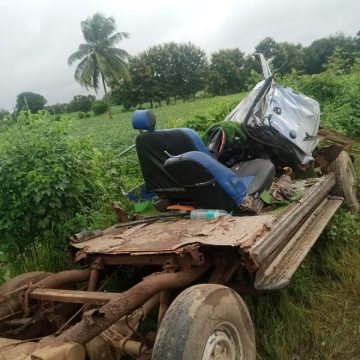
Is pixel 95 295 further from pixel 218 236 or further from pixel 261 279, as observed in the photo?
pixel 261 279

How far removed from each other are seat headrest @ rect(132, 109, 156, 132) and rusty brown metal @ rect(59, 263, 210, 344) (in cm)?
177

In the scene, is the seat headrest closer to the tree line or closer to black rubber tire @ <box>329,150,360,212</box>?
black rubber tire @ <box>329,150,360,212</box>

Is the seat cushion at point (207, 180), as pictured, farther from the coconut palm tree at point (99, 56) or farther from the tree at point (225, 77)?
the tree at point (225, 77)

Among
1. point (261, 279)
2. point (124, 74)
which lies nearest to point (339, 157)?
point (261, 279)

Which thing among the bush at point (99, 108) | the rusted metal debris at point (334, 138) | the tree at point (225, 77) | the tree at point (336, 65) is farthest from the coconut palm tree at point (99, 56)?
the rusted metal debris at point (334, 138)

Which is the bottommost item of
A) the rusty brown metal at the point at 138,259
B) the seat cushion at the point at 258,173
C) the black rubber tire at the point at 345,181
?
the black rubber tire at the point at 345,181

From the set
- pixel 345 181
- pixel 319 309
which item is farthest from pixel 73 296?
pixel 345 181

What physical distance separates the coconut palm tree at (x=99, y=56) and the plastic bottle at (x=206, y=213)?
134 ft

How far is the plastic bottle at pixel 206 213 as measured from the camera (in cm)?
383

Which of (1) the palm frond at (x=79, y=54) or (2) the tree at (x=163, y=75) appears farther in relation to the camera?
(2) the tree at (x=163, y=75)

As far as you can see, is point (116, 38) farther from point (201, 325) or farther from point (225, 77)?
point (201, 325)

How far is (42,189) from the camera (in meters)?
4.09

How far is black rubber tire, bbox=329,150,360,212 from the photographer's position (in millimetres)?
5719

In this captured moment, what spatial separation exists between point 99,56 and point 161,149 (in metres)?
42.2
